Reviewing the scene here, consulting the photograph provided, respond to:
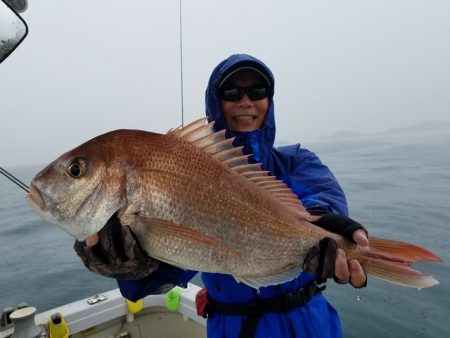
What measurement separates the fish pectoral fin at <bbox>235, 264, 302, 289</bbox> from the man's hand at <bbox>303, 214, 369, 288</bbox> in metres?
0.07

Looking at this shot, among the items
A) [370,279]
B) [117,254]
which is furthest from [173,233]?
[370,279]

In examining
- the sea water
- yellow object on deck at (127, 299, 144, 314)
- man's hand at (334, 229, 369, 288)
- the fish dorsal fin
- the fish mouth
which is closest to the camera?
the fish mouth

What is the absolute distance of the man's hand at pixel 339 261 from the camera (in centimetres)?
191

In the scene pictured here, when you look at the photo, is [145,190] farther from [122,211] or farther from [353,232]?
[353,232]

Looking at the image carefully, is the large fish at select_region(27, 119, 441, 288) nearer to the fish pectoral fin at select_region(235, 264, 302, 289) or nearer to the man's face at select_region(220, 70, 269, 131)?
the fish pectoral fin at select_region(235, 264, 302, 289)

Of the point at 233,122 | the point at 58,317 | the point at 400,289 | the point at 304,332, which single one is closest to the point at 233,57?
the point at 233,122

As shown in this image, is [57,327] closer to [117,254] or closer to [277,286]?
A: [117,254]

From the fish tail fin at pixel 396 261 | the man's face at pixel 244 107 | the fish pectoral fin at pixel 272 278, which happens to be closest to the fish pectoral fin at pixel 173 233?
the fish pectoral fin at pixel 272 278

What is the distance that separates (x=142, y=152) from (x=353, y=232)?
1.27 metres

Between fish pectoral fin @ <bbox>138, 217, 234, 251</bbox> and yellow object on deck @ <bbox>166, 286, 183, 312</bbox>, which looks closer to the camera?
fish pectoral fin @ <bbox>138, 217, 234, 251</bbox>

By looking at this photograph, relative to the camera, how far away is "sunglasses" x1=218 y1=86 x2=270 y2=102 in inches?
108

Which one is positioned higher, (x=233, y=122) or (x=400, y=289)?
(x=233, y=122)

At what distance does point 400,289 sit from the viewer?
8180 mm

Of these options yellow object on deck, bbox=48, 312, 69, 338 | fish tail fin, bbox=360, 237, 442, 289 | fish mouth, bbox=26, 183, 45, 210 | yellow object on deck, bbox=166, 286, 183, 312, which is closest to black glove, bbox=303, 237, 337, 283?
fish tail fin, bbox=360, 237, 442, 289
